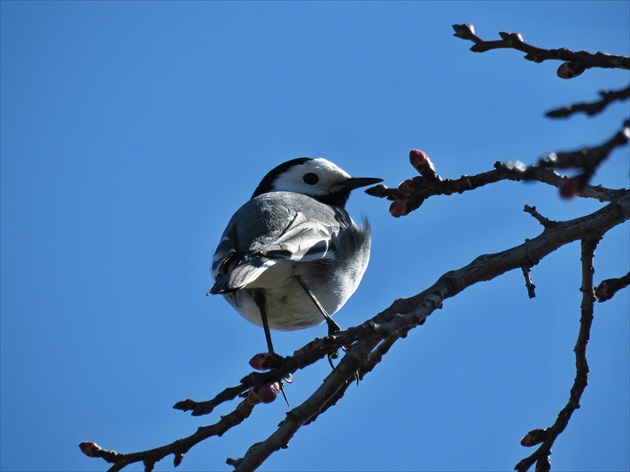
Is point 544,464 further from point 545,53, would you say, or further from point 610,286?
point 545,53

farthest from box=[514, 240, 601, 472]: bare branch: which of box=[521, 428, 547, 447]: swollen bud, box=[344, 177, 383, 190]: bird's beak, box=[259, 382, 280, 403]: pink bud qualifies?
box=[344, 177, 383, 190]: bird's beak

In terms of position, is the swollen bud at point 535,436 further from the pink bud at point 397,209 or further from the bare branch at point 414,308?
the pink bud at point 397,209

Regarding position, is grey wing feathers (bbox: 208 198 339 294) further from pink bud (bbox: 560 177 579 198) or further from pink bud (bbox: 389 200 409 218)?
pink bud (bbox: 560 177 579 198)

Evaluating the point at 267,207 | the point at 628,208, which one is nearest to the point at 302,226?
the point at 267,207

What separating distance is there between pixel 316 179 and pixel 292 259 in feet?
10.3

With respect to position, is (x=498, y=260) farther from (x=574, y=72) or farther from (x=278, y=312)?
(x=278, y=312)

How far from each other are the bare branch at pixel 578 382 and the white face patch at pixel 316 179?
15.0ft

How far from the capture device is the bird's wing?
5.15 meters

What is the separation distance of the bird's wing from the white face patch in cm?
194

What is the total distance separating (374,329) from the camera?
331 cm

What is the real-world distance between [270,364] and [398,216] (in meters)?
1.15

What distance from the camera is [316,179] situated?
886 cm

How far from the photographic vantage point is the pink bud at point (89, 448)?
385 cm

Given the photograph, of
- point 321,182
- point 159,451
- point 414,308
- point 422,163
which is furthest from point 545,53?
point 321,182
